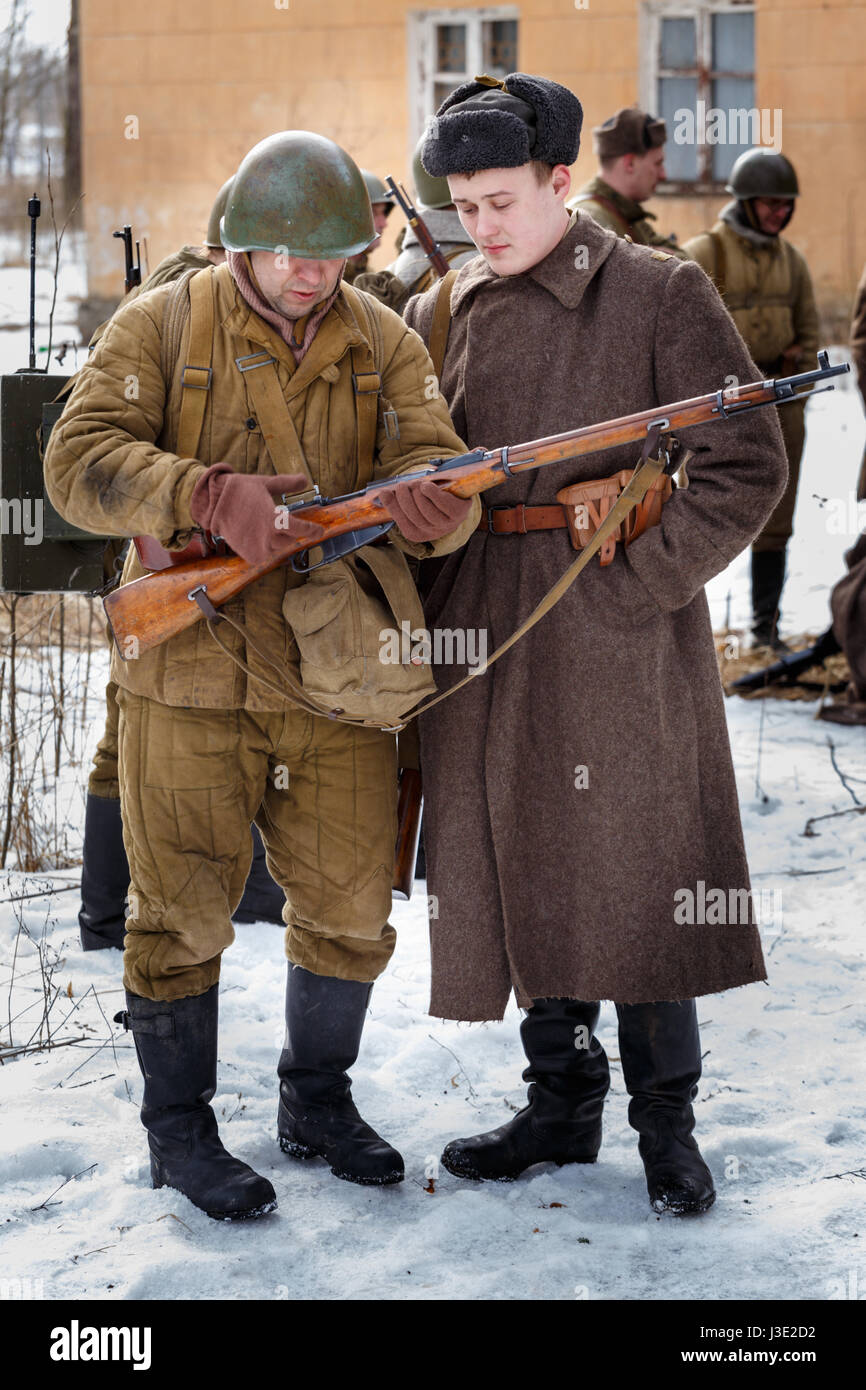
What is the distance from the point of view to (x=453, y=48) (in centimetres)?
1380

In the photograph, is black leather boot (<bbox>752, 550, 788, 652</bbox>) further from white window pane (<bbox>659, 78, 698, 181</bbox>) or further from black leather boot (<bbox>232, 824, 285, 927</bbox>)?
white window pane (<bbox>659, 78, 698, 181</bbox>)

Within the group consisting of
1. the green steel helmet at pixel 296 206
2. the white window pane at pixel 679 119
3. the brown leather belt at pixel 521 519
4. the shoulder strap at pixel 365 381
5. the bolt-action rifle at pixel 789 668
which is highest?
the white window pane at pixel 679 119

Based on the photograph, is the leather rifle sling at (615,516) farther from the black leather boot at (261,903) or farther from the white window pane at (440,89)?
the white window pane at (440,89)

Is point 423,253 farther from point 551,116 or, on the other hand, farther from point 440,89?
point 440,89

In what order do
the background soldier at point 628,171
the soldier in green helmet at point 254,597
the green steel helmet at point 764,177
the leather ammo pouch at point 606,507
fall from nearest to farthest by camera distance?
the soldier in green helmet at point 254,597, the leather ammo pouch at point 606,507, the background soldier at point 628,171, the green steel helmet at point 764,177

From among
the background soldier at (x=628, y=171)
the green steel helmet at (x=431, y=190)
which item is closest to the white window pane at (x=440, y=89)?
the background soldier at (x=628, y=171)

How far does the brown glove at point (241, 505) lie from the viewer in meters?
2.85

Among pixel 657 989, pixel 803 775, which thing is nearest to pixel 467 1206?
pixel 657 989

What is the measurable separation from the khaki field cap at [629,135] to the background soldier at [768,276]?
4.09ft

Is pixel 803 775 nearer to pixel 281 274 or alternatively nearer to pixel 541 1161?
pixel 541 1161

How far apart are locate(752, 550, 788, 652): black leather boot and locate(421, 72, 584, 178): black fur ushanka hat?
5.69 m

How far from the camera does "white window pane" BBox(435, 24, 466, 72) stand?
45.2 ft

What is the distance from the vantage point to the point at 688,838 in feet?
10.3
